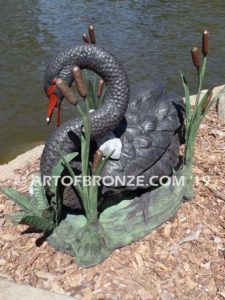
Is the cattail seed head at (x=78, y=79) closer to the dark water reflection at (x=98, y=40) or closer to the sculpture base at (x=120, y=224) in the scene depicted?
the sculpture base at (x=120, y=224)

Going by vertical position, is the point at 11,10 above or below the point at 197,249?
below

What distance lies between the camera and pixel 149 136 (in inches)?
122

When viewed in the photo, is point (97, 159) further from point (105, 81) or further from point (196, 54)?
point (196, 54)

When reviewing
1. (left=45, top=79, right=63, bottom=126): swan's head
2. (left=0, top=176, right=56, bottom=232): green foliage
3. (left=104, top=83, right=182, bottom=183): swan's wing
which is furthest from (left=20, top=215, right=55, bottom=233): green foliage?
(left=45, top=79, right=63, bottom=126): swan's head

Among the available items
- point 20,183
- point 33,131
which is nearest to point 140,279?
point 20,183

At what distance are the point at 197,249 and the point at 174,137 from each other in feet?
2.69

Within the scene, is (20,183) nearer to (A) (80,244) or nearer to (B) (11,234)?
(B) (11,234)

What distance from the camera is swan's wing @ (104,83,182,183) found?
9.82 feet

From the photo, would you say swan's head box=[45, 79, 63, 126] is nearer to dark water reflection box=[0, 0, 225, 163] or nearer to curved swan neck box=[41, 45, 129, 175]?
curved swan neck box=[41, 45, 129, 175]

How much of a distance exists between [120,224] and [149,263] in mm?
342

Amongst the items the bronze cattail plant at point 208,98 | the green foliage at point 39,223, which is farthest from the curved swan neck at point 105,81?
the bronze cattail plant at point 208,98

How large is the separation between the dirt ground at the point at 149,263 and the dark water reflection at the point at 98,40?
2664 mm

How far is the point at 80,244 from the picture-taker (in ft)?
9.53

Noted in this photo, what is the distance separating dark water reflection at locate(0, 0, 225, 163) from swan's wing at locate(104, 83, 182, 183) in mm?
2716
